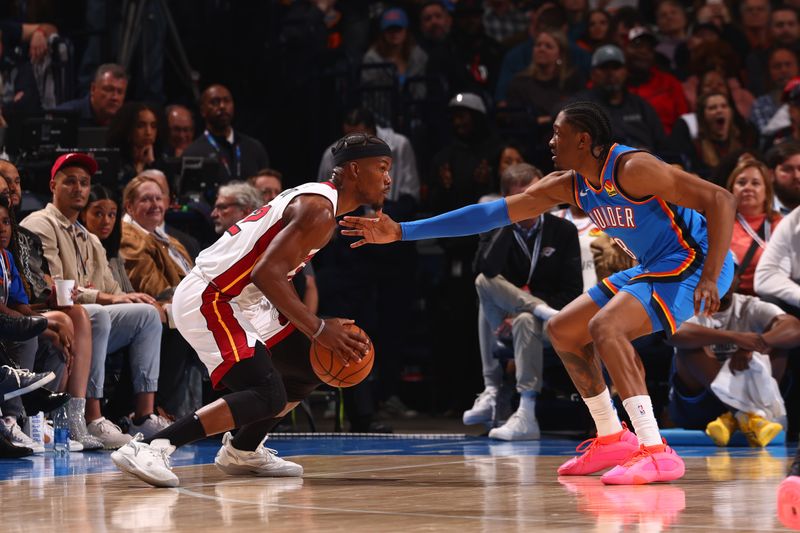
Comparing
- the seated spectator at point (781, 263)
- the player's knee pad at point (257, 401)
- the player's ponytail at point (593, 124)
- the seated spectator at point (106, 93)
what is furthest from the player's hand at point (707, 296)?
the seated spectator at point (106, 93)

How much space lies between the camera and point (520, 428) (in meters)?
7.93

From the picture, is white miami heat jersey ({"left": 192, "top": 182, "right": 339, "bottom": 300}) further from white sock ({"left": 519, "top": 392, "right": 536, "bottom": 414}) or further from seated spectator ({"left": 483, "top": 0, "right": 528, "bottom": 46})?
seated spectator ({"left": 483, "top": 0, "right": 528, "bottom": 46})

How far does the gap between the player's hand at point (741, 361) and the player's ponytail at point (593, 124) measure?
2.46 metres

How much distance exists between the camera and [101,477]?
18.0 ft

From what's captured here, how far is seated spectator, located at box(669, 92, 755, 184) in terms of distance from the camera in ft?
31.1

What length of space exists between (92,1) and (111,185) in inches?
107

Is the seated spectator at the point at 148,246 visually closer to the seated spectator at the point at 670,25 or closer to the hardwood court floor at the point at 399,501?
the hardwood court floor at the point at 399,501

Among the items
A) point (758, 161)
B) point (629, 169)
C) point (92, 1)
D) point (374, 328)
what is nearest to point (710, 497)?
point (629, 169)

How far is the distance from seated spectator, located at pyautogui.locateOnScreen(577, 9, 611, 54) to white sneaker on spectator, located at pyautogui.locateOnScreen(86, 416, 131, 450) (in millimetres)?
6167

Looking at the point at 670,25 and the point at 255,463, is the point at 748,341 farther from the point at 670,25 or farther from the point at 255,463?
the point at 670,25

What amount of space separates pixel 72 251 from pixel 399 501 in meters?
3.62

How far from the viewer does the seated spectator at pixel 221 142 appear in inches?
367

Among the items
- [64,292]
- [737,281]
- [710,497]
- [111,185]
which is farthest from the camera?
[111,185]

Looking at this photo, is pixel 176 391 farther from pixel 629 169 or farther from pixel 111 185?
pixel 629 169
